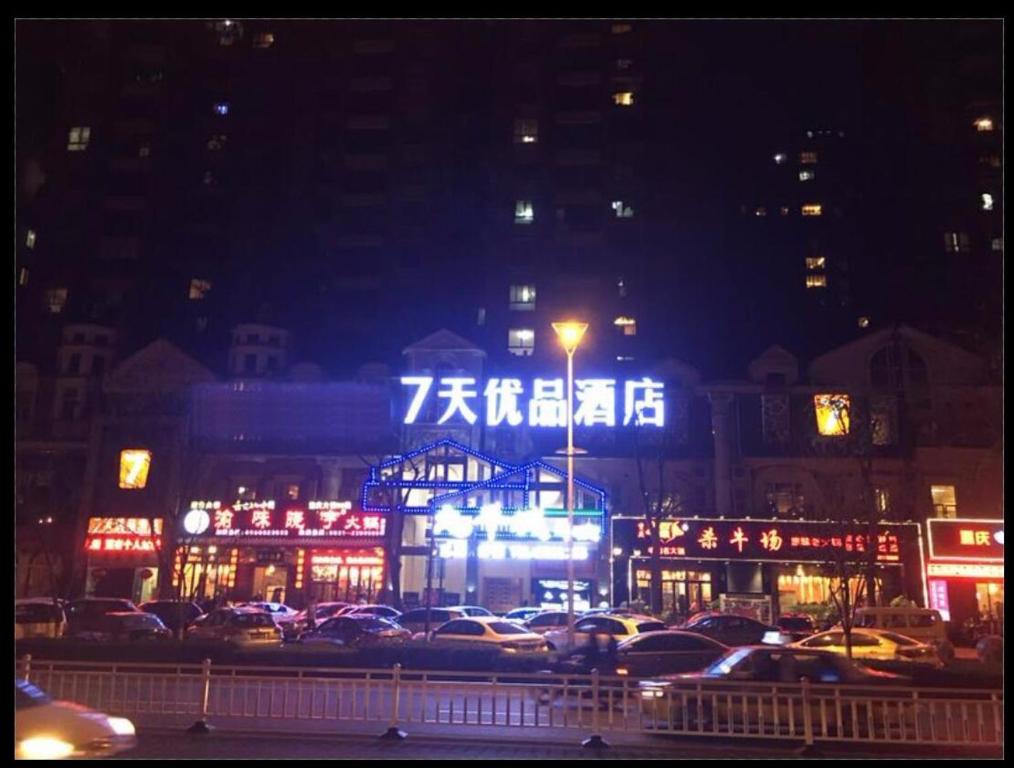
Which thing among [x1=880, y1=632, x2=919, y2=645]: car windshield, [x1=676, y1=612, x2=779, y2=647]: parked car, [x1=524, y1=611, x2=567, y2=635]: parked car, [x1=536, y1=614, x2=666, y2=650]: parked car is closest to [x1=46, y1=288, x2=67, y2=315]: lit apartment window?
[x1=524, y1=611, x2=567, y2=635]: parked car

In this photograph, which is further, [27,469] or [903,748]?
[27,469]

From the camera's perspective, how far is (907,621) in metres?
23.8

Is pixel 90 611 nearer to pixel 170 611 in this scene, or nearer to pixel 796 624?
pixel 170 611

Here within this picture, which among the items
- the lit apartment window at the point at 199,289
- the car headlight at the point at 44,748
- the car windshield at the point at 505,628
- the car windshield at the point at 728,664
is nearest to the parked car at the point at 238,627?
the car windshield at the point at 505,628

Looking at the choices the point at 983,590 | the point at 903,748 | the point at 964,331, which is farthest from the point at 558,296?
the point at 903,748

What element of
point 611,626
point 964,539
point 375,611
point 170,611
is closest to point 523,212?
point 375,611

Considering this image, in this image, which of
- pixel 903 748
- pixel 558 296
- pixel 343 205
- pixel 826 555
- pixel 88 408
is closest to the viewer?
pixel 903 748

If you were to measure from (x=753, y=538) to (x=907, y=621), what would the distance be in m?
8.96

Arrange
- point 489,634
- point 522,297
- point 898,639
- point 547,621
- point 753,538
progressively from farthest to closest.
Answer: point 522,297 < point 753,538 < point 547,621 < point 489,634 < point 898,639

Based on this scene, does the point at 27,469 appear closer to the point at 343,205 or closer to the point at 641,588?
the point at 343,205

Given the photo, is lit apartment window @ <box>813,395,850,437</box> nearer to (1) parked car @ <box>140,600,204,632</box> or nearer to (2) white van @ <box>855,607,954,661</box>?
(2) white van @ <box>855,607,954,661</box>

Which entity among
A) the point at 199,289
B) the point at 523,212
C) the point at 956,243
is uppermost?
the point at 956,243

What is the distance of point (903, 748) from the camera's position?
11289 mm

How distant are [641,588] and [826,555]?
7.74 m
